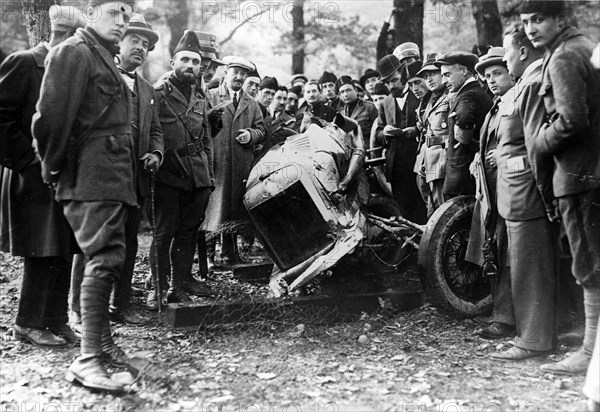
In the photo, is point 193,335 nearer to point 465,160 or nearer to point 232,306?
point 232,306

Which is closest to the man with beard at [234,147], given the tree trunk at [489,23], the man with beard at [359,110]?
the man with beard at [359,110]

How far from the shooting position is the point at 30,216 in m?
4.41

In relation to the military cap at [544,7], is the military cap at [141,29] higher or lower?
higher

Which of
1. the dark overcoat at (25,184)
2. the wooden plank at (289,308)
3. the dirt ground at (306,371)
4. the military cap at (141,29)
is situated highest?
the military cap at (141,29)

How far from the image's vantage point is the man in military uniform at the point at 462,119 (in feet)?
18.1

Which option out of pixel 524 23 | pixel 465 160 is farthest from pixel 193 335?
pixel 524 23

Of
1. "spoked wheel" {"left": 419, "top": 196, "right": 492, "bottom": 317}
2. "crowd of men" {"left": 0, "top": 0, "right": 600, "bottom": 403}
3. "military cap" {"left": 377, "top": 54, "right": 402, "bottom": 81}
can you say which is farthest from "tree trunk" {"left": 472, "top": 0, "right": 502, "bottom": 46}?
"spoked wheel" {"left": 419, "top": 196, "right": 492, "bottom": 317}

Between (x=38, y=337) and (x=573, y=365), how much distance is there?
374 centimetres

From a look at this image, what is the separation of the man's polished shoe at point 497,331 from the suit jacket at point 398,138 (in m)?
2.88

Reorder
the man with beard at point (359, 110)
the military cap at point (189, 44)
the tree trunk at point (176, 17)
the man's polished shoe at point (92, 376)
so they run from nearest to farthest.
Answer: the man's polished shoe at point (92, 376), the military cap at point (189, 44), the man with beard at point (359, 110), the tree trunk at point (176, 17)

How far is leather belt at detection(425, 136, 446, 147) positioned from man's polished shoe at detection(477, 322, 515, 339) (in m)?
2.07

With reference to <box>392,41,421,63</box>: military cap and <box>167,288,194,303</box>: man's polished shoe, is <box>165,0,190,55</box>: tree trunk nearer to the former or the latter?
<box>392,41,421,63</box>: military cap

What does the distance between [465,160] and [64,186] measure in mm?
3524

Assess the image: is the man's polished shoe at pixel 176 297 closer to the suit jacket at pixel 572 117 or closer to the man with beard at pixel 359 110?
the suit jacket at pixel 572 117
